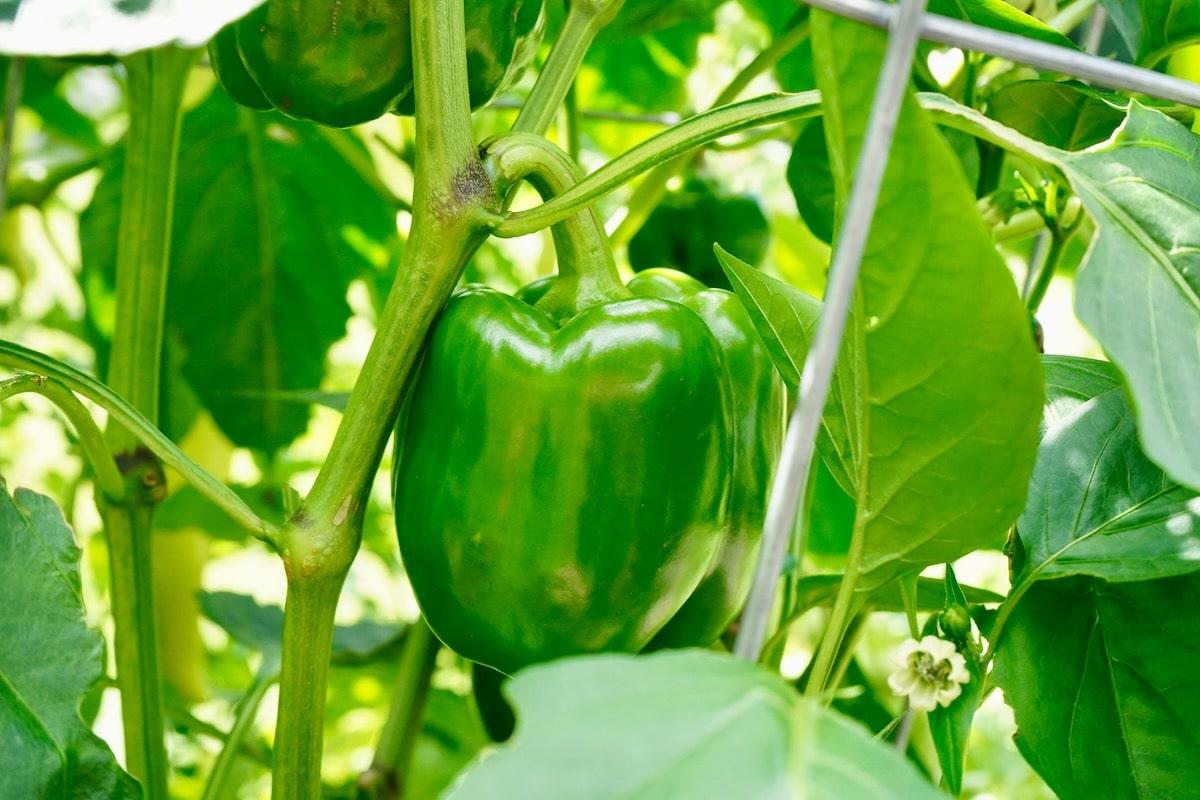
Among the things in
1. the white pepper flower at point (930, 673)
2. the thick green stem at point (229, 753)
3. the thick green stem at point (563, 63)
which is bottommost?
the white pepper flower at point (930, 673)

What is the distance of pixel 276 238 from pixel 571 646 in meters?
0.58

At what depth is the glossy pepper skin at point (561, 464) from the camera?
53 centimetres

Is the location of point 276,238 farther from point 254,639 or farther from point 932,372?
point 932,372

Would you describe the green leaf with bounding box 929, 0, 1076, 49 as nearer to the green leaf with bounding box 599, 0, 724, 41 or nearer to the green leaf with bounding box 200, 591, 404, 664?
the green leaf with bounding box 599, 0, 724, 41

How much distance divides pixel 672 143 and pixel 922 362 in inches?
5.1

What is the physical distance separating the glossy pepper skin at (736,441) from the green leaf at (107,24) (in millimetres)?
250

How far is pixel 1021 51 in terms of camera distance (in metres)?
0.40

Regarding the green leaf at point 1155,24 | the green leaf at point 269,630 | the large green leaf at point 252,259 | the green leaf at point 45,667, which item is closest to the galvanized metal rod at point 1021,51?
the green leaf at point 1155,24

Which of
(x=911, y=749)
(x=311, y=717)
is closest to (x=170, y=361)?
(x=311, y=717)

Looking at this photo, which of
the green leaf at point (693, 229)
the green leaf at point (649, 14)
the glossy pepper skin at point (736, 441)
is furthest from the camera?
the green leaf at point (693, 229)

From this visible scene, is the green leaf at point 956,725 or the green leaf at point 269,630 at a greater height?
the green leaf at point 269,630

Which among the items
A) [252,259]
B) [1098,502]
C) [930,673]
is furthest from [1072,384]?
[252,259]

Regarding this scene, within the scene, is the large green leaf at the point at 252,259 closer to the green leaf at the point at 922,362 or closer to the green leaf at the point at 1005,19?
the green leaf at the point at 1005,19

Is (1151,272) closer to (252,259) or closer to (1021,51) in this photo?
(1021,51)
